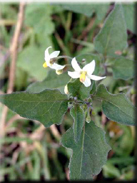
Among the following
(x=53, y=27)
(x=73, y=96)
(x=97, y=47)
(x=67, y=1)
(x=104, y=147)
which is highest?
(x=67, y=1)

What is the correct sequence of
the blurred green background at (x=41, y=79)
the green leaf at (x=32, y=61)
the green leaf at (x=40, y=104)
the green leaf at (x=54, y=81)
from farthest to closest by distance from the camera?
the green leaf at (x=32, y=61) → the blurred green background at (x=41, y=79) → the green leaf at (x=54, y=81) → the green leaf at (x=40, y=104)

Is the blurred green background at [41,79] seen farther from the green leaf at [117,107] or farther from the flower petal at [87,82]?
the flower petal at [87,82]

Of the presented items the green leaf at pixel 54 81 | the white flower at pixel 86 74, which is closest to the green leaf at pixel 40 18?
the green leaf at pixel 54 81

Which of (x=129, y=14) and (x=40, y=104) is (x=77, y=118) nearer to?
(x=40, y=104)

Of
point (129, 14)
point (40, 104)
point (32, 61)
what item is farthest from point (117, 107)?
point (32, 61)

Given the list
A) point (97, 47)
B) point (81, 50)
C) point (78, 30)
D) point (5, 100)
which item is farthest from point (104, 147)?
point (78, 30)

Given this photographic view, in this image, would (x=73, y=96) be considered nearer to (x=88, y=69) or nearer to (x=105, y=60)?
(x=88, y=69)
